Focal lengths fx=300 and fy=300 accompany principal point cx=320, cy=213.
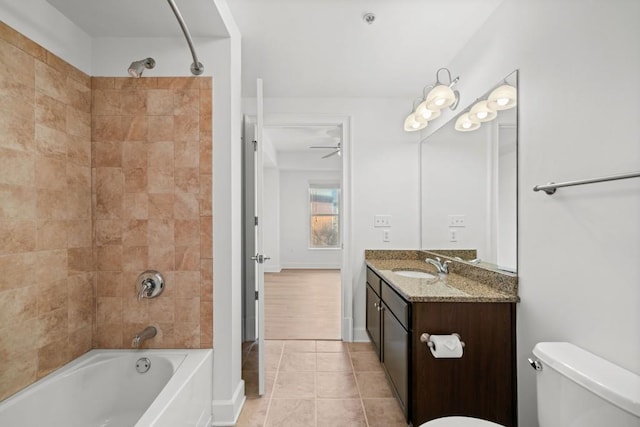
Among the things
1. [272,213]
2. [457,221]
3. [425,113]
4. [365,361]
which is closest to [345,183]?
[425,113]

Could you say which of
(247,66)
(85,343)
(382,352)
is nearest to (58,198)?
(85,343)

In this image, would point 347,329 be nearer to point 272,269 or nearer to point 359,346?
point 359,346

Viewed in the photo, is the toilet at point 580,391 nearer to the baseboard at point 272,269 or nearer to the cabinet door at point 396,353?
the cabinet door at point 396,353

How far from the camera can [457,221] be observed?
2.34 metres

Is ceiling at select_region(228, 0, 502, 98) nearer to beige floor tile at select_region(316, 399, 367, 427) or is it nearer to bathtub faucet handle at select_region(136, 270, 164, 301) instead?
bathtub faucet handle at select_region(136, 270, 164, 301)

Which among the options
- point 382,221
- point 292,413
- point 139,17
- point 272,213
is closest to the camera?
point 139,17

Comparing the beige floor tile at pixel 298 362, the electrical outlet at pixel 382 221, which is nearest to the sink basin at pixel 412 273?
the electrical outlet at pixel 382 221

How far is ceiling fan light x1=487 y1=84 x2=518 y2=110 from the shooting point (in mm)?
1624

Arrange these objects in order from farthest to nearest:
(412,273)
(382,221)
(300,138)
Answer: (300,138) → (382,221) → (412,273)

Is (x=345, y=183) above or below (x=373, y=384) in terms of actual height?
above

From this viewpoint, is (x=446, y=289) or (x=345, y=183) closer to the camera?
(x=446, y=289)

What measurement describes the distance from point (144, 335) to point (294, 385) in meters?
1.09

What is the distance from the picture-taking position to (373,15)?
1.80 meters

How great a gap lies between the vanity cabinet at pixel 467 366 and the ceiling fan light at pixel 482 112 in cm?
112
